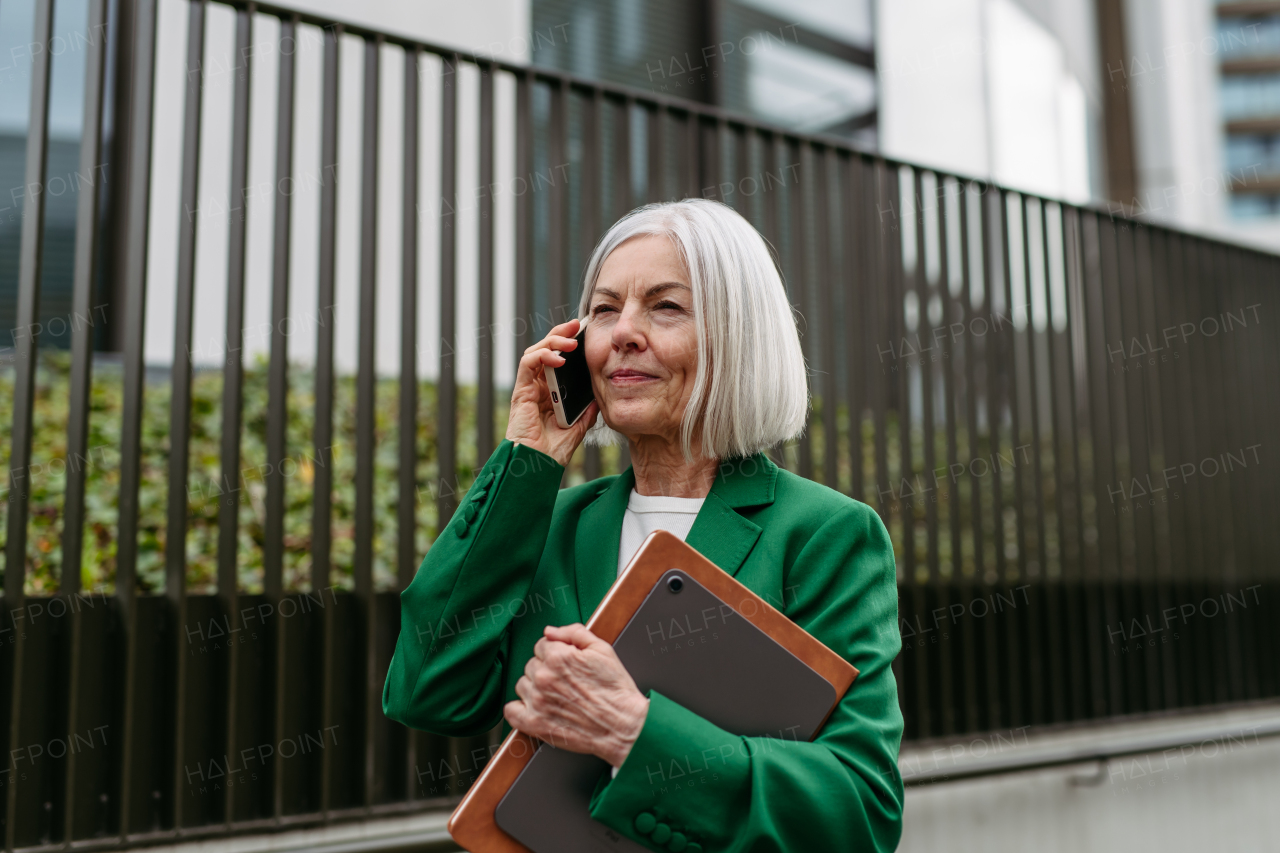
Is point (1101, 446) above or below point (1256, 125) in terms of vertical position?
below

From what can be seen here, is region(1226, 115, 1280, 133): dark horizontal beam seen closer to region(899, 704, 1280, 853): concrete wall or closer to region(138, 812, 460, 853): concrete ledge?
region(899, 704, 1280, 853): concrete wall

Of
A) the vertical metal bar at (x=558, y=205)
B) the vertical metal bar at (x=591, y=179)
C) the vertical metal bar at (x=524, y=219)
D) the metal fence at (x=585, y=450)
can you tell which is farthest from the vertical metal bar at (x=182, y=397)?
the vertical metal bar at (x=591, y=179)

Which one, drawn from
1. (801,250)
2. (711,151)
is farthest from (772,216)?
(711,151)

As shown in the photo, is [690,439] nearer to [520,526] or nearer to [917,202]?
[520,526]

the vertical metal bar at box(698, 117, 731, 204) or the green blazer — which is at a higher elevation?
the vertical metal bar at box(698, 117, 731, 204)

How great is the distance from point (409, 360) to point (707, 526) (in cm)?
189

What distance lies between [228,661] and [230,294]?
1023mm

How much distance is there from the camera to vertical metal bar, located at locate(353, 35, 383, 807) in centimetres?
281

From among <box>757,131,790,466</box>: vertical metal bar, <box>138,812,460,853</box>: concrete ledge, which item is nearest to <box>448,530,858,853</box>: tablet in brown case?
<box>138,812,460,853</box>: concrete ledge

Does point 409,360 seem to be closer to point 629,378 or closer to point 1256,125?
point 629,378

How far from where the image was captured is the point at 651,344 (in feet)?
4.43

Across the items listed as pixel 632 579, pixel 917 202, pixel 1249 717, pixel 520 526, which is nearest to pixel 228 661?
pixel 520 526

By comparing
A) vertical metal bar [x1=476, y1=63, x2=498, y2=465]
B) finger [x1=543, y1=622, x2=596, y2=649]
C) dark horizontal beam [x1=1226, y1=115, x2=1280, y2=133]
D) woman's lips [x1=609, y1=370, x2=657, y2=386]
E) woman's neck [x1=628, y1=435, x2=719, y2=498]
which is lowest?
finger [x1=543, y1=622, x2=596, y2=649]

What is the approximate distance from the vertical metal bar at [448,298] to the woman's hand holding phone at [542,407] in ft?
5.20
